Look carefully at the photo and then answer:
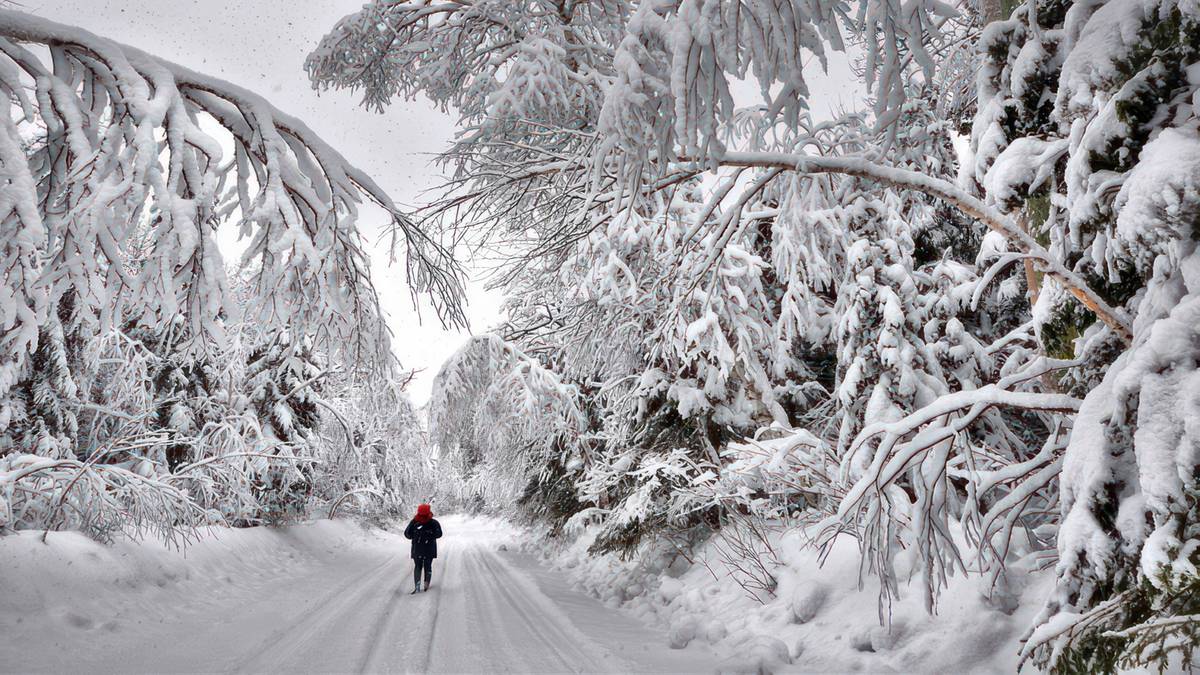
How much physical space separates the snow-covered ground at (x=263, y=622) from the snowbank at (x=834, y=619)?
19.4 inches

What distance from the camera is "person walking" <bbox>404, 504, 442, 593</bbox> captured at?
10.7 metres

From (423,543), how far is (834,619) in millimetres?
7720

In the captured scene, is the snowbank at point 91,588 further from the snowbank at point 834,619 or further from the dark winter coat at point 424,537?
the snowbank at point 834,619

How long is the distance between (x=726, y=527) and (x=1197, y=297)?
710cm

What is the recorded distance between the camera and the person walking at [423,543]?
1073cm

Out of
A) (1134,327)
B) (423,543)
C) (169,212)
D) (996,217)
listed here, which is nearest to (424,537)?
(423,543)

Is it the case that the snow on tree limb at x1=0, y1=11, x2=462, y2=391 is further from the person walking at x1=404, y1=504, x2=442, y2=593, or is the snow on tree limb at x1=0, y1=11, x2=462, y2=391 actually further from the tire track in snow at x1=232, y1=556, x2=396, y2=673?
the person walking at x1=404, y1=504, x2=442, y2=593

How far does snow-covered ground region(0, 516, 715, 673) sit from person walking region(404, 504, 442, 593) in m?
0.50

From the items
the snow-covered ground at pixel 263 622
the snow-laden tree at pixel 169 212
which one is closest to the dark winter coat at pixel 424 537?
the snow-covered ground at pixel 263 622

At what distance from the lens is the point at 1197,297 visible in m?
2.18

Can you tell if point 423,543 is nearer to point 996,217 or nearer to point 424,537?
point 424,537

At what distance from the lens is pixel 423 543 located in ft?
36.0

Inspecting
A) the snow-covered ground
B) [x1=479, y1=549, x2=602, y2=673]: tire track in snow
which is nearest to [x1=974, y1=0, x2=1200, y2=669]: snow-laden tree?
the snow-covered ground

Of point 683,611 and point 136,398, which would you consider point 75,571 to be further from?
point 136,398
